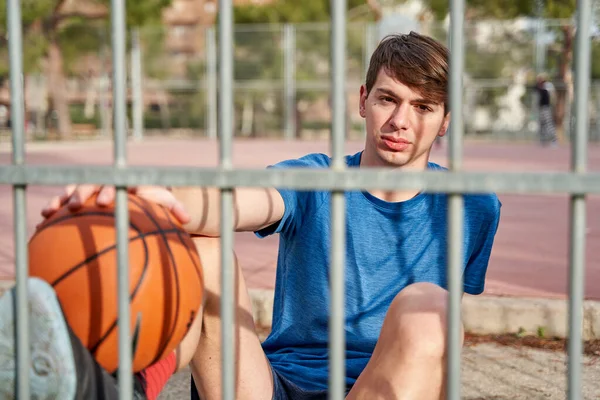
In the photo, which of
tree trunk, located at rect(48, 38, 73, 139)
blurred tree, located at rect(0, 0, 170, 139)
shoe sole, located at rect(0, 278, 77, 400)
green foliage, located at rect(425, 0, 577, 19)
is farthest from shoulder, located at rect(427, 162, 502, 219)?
tree trunk, located at rect(48, 38, 73, 139)

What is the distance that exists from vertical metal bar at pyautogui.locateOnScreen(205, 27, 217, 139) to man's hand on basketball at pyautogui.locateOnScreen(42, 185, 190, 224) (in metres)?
28.1

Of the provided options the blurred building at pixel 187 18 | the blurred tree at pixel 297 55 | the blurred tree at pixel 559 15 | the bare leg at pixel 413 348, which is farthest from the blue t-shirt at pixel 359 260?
the blurred building at pixel 187 18

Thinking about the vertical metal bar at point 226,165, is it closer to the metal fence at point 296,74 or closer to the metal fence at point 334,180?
the metal fence at point 334,180

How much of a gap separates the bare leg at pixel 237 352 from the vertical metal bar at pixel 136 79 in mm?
29209

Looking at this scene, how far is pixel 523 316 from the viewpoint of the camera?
415 centimetres

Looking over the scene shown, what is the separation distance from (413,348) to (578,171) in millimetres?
622

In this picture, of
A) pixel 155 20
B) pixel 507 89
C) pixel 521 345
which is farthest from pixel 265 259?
pixel 155 20

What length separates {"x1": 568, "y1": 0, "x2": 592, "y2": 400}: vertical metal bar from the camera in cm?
145

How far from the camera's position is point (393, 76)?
98.2 inches

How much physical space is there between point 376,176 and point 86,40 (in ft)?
105

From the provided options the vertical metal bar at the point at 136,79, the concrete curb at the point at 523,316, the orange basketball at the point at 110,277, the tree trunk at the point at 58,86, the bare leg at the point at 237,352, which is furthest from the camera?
the vertical metal bar at the point at 136,79

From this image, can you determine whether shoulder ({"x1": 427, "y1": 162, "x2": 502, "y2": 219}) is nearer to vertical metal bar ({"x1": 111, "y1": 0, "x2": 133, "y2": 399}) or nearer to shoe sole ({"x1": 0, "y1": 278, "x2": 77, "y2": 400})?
vertical metal bar ({"x1": 111, "y1": 0, "x2": 133, "y2": 399})

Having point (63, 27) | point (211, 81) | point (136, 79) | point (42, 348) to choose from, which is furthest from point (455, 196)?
point (63, 27)

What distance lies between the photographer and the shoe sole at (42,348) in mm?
1566
